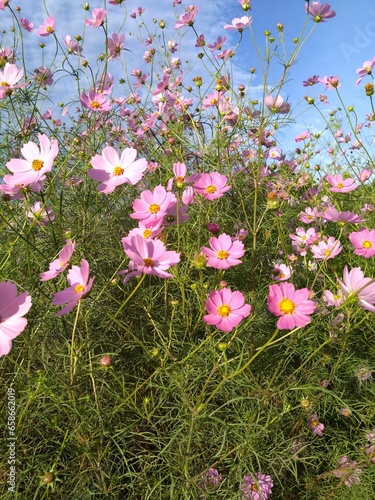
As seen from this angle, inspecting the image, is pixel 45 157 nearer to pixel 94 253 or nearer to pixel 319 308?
pixel 94 253

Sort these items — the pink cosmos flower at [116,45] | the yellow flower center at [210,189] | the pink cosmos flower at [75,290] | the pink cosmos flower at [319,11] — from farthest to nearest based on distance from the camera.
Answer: the pink cosmos flower at [116,45], the pink cosmos flower at [319,11], the yellow flower center at [210,189], the pink cosmos flower at [75,290]

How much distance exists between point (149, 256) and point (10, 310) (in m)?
0.30

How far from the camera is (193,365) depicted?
1.08 meters

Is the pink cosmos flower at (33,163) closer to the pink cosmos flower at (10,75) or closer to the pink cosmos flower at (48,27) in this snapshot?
the pink cosmos flower at (10,75)

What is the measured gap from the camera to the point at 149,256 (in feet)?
2.78

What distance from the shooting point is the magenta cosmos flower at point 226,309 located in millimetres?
819

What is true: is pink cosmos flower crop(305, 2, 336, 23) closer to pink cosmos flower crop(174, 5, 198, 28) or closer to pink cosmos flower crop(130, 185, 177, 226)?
pink cosmos flower crop(174, 5, 198, 28)

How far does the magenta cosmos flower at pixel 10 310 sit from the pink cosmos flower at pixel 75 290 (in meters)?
0.15

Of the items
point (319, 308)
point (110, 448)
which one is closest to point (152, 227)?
point (110, 448)

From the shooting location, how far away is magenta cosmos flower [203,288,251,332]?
2.69 ft

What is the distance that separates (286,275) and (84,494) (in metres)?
0.91

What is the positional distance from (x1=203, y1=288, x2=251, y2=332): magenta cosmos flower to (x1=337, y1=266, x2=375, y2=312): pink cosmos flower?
0.65 ft

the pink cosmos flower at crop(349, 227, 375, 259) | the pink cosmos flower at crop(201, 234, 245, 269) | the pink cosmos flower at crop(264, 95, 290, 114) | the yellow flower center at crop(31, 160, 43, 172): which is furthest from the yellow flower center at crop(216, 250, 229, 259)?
the pink cosmos flower at crop(264, 95, 290, 114)

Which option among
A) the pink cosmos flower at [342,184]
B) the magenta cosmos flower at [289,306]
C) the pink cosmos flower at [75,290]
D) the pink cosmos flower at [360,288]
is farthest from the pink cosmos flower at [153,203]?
the pink cosmos flower at [342,184]
